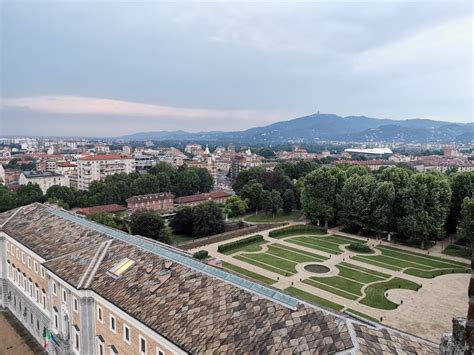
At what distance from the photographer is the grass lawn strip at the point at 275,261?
171 feet

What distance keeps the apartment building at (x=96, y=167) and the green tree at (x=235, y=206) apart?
182 feet

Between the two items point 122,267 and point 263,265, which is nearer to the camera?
point 122,267

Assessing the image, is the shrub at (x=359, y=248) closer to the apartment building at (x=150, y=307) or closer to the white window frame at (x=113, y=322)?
the apartment building at (x=150, y=307)

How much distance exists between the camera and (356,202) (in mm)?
67875

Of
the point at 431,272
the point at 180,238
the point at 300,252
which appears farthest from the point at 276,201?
the point at 431,272

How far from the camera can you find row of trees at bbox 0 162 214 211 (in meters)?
89.4

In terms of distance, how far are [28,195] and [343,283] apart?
80571mm

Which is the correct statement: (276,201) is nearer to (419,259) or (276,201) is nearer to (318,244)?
(318,244)

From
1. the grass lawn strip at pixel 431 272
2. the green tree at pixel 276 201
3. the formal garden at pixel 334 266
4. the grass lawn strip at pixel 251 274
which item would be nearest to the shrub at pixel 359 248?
the formal garden at pixel 334 266

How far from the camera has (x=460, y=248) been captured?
60.9 meters

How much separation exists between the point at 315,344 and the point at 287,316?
2.40 m

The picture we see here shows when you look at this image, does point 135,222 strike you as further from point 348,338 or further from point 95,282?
point 348,338

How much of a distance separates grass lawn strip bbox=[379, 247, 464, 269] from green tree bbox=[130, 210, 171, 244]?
36.5 m

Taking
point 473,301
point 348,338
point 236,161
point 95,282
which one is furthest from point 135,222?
point 236,161
